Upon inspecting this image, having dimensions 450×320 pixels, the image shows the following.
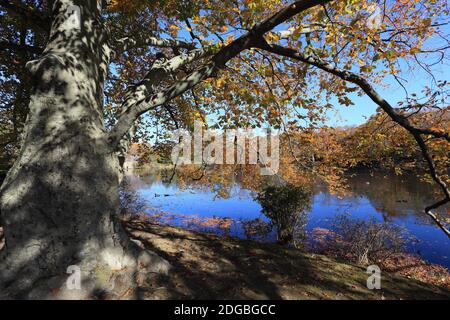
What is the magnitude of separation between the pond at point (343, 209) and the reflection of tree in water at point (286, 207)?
1333 mm

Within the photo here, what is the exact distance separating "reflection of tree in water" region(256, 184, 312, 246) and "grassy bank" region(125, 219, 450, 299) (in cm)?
414

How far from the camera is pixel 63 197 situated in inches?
107

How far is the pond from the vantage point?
11.8m

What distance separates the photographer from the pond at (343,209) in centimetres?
1183

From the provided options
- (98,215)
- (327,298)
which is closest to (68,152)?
(98,215)

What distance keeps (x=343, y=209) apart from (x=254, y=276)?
16442mm

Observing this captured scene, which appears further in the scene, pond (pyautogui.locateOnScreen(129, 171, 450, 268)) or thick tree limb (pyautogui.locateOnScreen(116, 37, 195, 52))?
pond (pyautogui.locateOnScreen(129, 171, 450, 268))

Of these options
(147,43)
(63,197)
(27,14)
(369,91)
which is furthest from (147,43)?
(369,91)

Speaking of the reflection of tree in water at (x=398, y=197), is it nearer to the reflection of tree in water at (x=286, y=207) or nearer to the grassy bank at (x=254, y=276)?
the reflection of tree in water at (x=286, y=207)

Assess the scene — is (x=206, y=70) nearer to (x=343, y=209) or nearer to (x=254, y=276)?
(x=254, y=276)

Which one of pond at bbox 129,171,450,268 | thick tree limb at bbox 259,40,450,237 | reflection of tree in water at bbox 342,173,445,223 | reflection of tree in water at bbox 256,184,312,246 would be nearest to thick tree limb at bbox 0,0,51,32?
thick tree limb at bbox 259,40,450,237

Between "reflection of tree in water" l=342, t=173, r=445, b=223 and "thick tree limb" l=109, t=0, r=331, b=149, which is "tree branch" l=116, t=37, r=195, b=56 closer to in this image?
"thick tree limb" l=109, t=0, r=331, b=149

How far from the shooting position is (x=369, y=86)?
358cm

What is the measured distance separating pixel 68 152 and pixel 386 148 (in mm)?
8411
